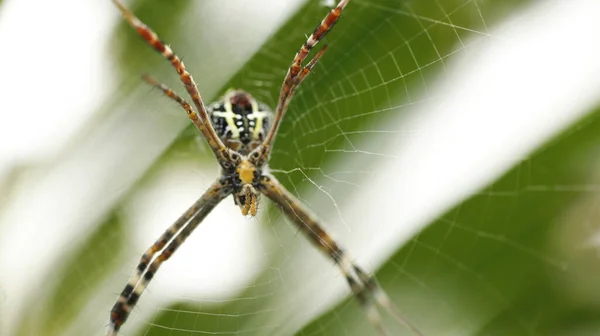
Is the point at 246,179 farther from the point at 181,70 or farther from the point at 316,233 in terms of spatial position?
the point at 181,70

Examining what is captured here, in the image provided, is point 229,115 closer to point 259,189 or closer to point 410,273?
point 259,189

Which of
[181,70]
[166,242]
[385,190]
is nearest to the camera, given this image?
[181,70]

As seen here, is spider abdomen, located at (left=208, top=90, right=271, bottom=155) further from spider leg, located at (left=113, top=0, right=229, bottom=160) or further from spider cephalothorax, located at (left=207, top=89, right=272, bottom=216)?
spider leg, located at (left=113, top=0, right=229, bottom=160)

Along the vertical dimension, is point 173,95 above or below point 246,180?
above

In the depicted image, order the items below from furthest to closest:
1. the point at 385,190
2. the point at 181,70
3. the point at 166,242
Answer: the point at 166,242 → the point at 385,190 → the point at 181,70

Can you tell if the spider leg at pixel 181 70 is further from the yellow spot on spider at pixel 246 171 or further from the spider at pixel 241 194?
the yellow spot on spider at pixel 246 171

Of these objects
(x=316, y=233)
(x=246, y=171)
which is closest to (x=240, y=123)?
(x=246, y=171)
